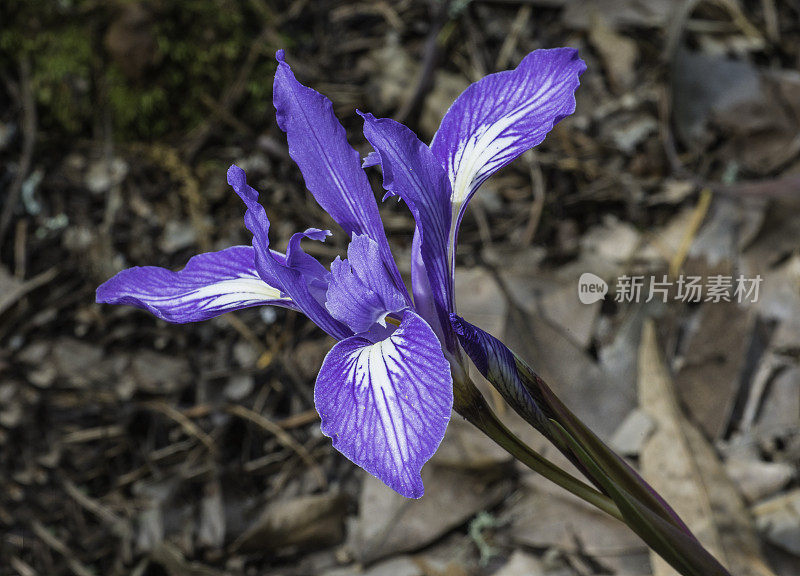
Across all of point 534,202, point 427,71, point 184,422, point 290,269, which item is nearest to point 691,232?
point 534,202

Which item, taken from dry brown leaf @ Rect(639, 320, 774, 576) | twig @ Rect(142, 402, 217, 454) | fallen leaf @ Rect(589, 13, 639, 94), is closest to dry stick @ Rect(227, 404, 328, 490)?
twig @ Rect(142, 402, 217, 454)

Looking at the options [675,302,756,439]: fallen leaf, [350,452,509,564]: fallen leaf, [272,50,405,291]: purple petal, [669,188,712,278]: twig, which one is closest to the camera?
[272,50,405,291]: purple petal

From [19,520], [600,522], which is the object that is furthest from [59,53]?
[600,522]

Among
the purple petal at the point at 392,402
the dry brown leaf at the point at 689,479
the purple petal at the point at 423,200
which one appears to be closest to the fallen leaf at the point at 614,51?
the dry brown leaf at the point at 689,479

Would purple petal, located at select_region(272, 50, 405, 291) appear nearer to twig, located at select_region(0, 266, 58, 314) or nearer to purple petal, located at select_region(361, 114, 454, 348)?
purple petal, located at select_region(361, 114, 454, 348)

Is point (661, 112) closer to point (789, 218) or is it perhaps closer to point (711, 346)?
point (789, 218)

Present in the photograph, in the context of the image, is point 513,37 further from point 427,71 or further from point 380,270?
point 380,270
